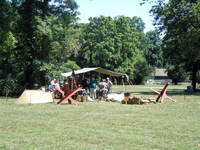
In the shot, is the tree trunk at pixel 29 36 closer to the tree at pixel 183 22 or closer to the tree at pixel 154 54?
the tree at pixel 183 22

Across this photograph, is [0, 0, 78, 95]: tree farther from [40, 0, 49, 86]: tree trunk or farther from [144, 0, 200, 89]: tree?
[144, 0, 200, 89]: tree

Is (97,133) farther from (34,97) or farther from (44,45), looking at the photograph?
(44,45)

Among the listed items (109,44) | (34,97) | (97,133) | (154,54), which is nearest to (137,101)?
(34,97)

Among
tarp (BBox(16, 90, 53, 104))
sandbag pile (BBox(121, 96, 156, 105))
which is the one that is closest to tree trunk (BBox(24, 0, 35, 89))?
tarp (BBox(16, 90, 53, 104))

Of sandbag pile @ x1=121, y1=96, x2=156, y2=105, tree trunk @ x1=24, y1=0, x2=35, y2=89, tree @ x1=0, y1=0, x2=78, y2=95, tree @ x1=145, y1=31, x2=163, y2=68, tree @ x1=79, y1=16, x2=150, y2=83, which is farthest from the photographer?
tree @ x1=145, y1=31, x2=163, y2=68

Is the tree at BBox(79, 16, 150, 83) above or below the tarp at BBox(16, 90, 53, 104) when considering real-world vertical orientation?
above

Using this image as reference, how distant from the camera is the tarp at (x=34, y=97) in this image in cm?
1673

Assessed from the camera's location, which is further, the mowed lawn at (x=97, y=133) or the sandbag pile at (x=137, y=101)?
the sandbag pile at (x=137, y=101)

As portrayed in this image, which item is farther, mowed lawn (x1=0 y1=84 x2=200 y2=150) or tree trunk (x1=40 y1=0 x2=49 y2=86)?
tree trunk (x1=40 y1=0 x2=49 y2=86)

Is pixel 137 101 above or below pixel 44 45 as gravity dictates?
below

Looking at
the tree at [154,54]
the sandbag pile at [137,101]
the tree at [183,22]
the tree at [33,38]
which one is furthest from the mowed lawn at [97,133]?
the tree at [154,54]

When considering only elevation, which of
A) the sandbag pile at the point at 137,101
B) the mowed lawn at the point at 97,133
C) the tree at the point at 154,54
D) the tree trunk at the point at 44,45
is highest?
the tree at the point at 154,54

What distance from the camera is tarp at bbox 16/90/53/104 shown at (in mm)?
16734

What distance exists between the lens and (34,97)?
671 inches
